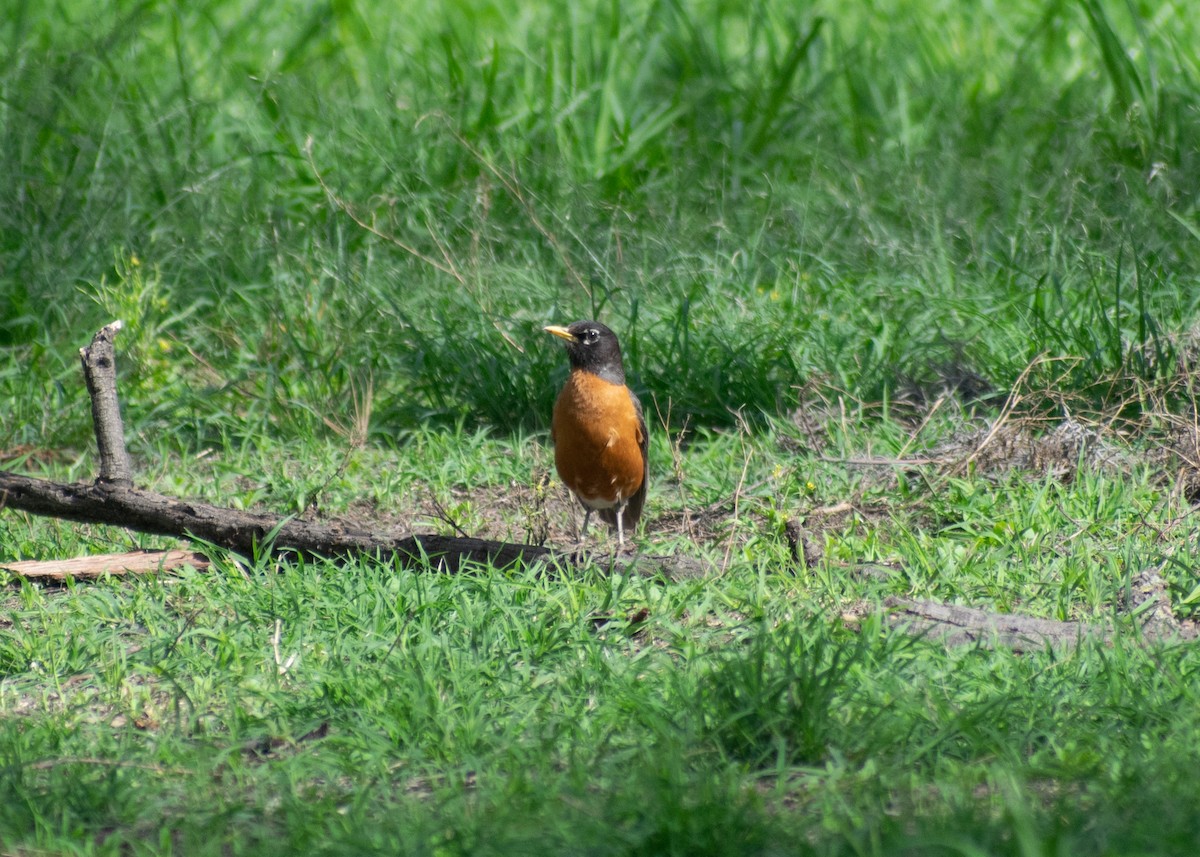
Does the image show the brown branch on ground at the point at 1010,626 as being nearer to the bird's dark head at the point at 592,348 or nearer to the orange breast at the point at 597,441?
the orange breast at the point at 597,441

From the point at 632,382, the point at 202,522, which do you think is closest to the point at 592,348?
the point at 632,382

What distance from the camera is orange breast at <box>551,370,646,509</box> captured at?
534 cm

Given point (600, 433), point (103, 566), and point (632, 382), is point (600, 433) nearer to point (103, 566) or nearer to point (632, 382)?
point (632, 382)

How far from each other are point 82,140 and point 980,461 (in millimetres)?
5431

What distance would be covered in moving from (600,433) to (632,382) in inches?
46.9

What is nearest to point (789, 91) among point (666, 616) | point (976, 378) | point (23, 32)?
point (976, 378)

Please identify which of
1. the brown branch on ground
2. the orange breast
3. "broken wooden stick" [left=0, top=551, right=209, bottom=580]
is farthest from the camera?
the orange breast

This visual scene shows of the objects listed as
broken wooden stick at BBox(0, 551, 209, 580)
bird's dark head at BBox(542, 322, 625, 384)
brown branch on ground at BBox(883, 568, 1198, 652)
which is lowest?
brown branch on ground at BBox(883, 568, 1198, 652)

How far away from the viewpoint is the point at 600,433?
535cm

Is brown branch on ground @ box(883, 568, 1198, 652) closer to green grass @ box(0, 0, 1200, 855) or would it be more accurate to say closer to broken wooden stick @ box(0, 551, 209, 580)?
green grass @ box(0, 0, 1200, 855)

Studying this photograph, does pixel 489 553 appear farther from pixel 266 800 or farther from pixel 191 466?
pixel 191 466

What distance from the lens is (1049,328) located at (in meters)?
6.09

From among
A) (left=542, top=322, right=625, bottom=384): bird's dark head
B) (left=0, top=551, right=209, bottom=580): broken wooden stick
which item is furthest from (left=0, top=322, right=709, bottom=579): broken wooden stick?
(left=542, top=322, right=625, bottom=384): bird's dark head

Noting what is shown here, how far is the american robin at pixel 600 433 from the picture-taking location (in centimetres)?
535
